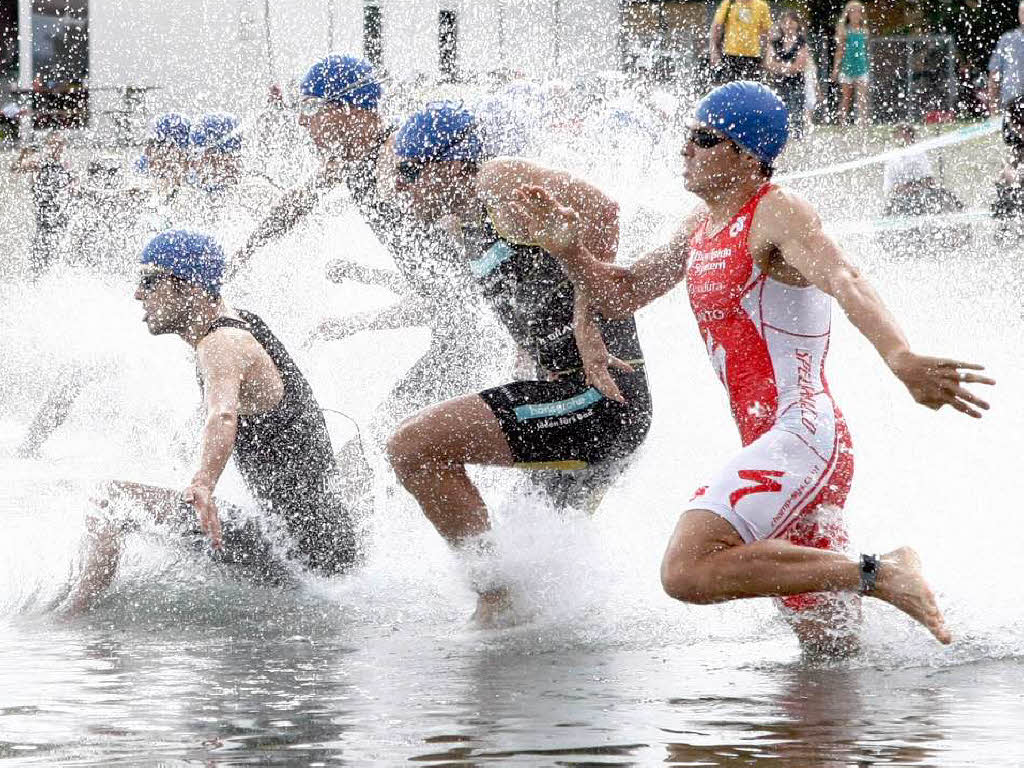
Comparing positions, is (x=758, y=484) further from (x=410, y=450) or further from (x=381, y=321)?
(x=381, y=321)

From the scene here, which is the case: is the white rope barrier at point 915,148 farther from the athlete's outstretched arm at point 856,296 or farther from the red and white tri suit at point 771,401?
the athlete's outstretched arm at point 856,296

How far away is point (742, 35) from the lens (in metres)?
14.7

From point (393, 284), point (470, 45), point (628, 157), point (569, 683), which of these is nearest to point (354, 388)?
point (393, 284)

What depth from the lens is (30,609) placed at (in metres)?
5.74

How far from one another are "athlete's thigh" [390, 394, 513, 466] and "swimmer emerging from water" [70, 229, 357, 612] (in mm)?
659

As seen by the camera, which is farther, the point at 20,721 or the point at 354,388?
the point at 354,388

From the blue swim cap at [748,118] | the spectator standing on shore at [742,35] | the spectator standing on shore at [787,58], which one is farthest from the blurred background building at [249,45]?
the blue swim cap at [748,118]

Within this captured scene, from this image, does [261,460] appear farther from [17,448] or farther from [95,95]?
[95,95]

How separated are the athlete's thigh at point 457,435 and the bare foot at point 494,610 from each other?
418 millimetres

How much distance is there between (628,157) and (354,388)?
3489 mm

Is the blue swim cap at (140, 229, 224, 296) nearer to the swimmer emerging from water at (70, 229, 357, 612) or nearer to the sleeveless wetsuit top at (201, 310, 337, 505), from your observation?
the swimmer emerging from water at (70, 229, 357, 612)

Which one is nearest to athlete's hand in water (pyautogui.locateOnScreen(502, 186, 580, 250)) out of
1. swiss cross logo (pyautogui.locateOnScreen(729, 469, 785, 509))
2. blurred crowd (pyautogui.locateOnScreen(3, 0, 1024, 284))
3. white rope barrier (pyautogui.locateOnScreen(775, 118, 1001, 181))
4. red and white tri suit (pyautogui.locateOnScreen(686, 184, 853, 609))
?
red and white tri suit (pyautogui.locateOnScreen(686, 184, 853, 609))

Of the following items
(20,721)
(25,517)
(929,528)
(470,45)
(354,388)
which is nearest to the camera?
(20,721)

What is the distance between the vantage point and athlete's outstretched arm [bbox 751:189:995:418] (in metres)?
4.08
